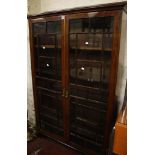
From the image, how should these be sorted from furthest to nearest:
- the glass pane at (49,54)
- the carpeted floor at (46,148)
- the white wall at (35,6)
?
the white wall at (35,6), the carpeted floor at (46,148), the glass pane at (49,54)

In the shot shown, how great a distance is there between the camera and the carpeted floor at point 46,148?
2.19 meters

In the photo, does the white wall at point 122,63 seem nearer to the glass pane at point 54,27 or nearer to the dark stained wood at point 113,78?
the dark stained wood at point 113,78

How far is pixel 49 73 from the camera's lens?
7.20 ft

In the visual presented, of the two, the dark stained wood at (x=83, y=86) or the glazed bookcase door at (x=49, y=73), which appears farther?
the glazed bookcase door at (x=49, y=73)

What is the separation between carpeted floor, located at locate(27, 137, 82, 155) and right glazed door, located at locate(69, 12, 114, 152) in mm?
275

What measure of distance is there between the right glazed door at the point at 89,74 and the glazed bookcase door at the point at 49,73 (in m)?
0.20

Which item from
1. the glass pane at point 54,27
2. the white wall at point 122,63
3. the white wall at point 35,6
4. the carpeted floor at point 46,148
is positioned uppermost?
the white wall at point 35,6

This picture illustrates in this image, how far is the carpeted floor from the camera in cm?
219

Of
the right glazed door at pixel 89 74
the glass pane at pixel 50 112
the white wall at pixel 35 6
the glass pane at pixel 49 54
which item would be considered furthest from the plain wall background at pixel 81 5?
the glass pane at pixel 50 112

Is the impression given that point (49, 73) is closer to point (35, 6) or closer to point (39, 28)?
point (39, 28)

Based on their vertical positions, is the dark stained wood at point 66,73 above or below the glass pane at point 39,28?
below
